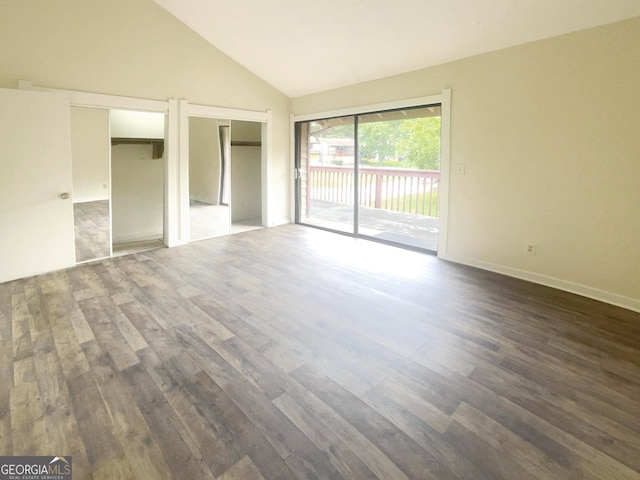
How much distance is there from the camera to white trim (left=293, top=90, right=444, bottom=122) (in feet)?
13.6

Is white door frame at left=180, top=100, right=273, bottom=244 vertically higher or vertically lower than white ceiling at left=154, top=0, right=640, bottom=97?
lower

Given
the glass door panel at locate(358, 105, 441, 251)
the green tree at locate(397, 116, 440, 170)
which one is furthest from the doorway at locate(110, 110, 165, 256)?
the green tree at locate(397, 116, 440, 170)

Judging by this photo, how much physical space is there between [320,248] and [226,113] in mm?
2491

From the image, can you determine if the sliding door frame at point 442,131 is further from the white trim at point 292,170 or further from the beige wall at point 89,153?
the beige wall at point 89,153

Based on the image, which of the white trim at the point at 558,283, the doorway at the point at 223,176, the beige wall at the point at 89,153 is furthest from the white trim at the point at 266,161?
the white trim at the point at 558,283

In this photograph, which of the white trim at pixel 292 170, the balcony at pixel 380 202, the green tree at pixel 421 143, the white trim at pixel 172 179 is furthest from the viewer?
the white trim at pixel 292 170

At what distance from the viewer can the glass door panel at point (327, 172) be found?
5777 millimetres

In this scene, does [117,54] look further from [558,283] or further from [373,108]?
[558,283]

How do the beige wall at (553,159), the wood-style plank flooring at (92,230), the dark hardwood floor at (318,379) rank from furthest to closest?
the wood-style plank flooring at (92,230), the beige wall at (553,159), the dark hardwood floor at (318,379)

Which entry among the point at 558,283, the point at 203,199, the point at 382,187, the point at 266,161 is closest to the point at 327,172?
the point at 382,187

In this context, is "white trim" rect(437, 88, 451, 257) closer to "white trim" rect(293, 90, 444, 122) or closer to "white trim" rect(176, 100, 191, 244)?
"white trim" rect(293, 90, 444, 122)

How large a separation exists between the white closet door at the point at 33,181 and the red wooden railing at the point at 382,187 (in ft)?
12.3

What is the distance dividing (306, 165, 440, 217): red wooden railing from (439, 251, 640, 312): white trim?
183 cm

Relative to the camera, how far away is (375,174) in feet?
21.2
